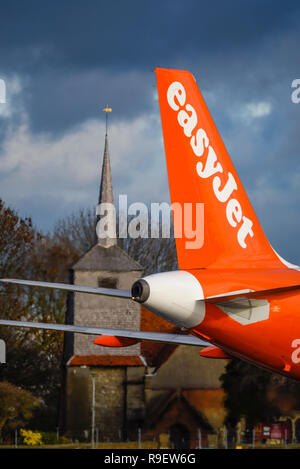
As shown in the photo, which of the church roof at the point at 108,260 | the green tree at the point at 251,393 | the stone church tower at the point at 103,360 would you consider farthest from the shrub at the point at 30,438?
the church roof at the point at 108,260

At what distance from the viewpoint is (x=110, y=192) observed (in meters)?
69.1

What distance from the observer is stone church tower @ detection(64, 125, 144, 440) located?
192ft

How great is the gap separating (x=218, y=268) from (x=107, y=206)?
5544 centimetres

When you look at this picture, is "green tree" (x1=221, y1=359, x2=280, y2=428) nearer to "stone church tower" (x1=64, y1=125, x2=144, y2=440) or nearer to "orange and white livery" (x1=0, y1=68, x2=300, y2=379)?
"stone church tower" (x1=64, y1=125, x2=144, y2=440)

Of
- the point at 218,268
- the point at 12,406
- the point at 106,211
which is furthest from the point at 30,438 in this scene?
the point at 218,268

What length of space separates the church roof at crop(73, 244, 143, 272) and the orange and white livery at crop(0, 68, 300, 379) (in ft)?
156

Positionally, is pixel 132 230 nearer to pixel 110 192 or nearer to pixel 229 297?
pixel 110 192

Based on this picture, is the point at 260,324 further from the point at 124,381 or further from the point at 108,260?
the point at 124,381

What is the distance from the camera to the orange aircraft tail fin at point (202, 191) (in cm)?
1203

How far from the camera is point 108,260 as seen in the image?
61.1 metres

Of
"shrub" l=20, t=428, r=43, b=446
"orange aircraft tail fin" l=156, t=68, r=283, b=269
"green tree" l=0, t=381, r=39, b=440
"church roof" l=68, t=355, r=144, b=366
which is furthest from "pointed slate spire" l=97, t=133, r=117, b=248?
"orange aircraft tail fin" l=156, t=68, r=283, b=269

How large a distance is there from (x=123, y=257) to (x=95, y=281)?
10.1 ft
